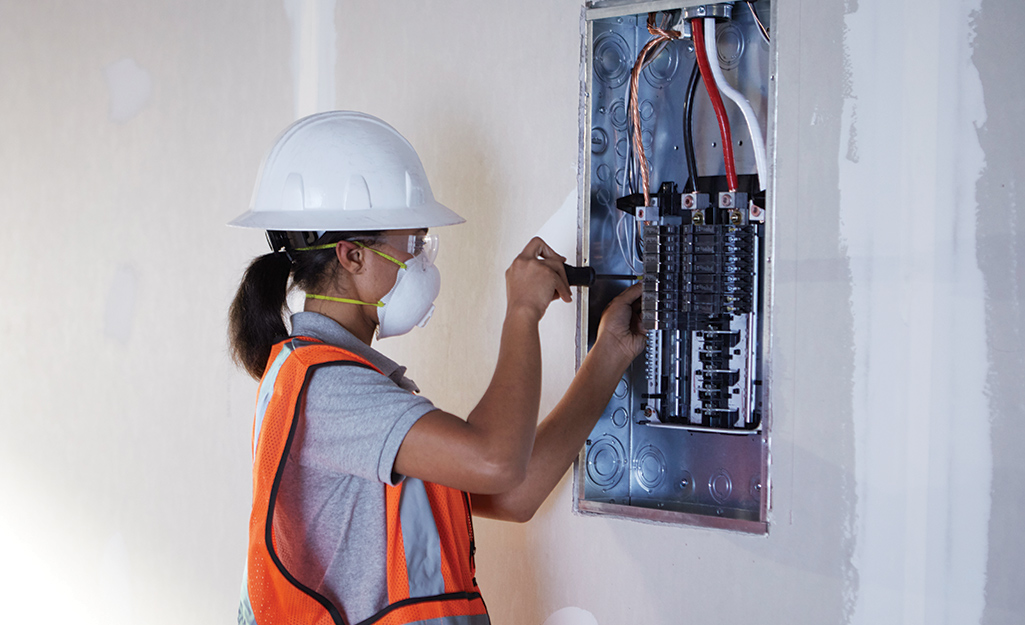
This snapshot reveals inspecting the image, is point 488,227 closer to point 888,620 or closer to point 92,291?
point 888,620

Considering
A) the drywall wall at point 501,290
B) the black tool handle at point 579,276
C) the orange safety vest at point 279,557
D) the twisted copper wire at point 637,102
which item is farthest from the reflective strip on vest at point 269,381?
the twisted copper wire at point 637,102

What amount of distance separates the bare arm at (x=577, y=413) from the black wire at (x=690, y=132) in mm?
199

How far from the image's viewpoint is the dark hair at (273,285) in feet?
3.78

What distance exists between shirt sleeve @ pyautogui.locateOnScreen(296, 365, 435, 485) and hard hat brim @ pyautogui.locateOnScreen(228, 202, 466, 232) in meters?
0.22

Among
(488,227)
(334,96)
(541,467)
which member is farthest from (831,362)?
(334,96)

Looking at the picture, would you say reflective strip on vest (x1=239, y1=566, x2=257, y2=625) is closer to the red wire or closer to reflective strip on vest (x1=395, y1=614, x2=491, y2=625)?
reflective strip on vest (x1=395, y1=614, x2=491, y2=625)

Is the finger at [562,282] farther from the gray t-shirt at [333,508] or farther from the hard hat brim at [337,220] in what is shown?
the gray t-shirt at [333,508]

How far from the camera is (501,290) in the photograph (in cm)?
151

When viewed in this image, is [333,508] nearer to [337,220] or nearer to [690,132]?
[337,220]

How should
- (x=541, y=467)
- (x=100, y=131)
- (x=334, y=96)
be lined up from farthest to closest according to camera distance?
(x=100, y=131) < (x=334, y=96) < (x=541, y=467)

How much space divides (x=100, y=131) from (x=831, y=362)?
6.10 ft

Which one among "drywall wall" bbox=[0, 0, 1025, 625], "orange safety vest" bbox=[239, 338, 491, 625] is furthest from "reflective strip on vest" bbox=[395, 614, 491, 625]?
"drywall wall" bbox=[0, 0, 1025, 625]

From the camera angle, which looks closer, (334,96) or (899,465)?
(899,465)

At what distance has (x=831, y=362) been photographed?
3.78 ft
